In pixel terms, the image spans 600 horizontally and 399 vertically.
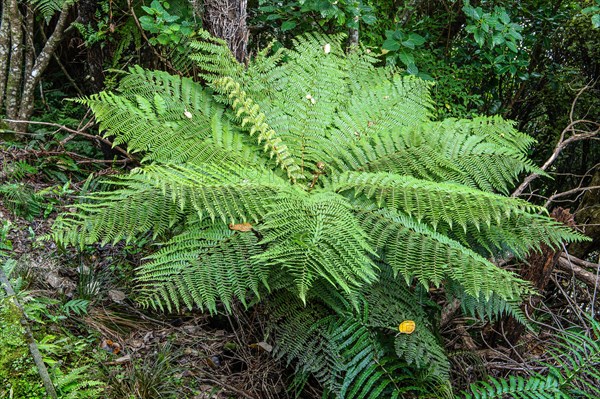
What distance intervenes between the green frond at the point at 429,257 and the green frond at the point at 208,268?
49 cm

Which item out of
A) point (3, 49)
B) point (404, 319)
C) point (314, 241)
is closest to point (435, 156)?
point (404, 319)

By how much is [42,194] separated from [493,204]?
8.18 ft

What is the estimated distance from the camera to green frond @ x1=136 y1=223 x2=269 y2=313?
195 cm

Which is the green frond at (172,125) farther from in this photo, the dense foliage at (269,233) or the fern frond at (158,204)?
the fern frond at (158,204)

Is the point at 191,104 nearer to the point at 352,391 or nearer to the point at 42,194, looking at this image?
the point at 42,194

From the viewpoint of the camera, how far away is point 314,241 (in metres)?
1.81

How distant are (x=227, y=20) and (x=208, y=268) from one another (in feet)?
5.51

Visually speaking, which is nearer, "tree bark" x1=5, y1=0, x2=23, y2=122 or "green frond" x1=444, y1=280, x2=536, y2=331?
"green frond" x1=444, y1=280, x2=536, y2=331

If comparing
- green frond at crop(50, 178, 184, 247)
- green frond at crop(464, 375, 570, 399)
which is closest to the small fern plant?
green frond at crop(50, 178, 184, 247)

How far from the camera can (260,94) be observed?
8.95ft

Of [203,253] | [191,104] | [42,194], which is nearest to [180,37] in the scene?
Answer: [191,104]

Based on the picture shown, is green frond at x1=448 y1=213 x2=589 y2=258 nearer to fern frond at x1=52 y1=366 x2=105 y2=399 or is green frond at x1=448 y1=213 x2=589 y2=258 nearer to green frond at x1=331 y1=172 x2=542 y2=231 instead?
green frond at x1=331 y1=172 x2=542 y2=231

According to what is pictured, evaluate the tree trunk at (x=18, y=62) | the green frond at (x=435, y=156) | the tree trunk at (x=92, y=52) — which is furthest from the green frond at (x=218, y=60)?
the tree trunk at (x=18, y=62)

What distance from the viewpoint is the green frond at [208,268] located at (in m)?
1.95
